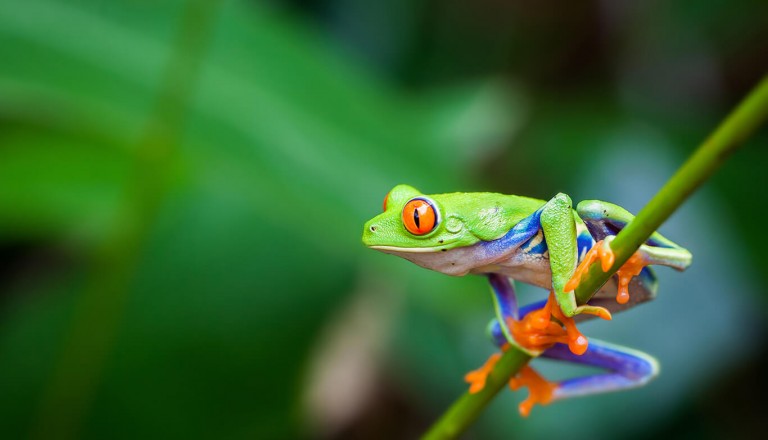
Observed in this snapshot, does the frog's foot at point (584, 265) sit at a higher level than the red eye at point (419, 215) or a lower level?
lower

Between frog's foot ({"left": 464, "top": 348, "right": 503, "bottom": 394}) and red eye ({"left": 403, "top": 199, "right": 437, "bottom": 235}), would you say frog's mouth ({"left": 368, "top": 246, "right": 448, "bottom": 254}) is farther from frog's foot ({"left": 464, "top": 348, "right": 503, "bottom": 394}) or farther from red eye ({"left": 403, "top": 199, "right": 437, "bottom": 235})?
frog's foot ({"left": 464, "top": 348, "right": 503, "bottom": 394})

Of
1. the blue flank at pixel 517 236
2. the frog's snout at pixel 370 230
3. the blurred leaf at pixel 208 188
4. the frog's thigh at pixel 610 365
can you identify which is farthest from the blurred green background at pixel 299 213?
the frog's thigh at pixel 610 365

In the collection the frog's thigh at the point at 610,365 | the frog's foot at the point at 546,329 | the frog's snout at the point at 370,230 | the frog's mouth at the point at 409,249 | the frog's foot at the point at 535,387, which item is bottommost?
the frog's foot at the point at 535,387

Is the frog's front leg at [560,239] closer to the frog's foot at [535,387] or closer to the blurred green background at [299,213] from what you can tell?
the frog's foot at [535,387]

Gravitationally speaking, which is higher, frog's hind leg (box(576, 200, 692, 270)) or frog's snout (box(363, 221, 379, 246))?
frog's hind leg (box(576, 200, 692, 270))

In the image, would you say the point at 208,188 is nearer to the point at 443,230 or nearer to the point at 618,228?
the point at 443,230

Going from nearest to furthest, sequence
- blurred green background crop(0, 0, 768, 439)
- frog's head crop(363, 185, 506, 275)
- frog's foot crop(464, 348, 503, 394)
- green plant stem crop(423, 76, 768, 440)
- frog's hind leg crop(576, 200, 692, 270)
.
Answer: green plant stem crop(423, 76, 768, 440) → frog's foot crop(464, 348, 503, 394) → frog's hind leg crop(576, 200, 692, 270) → frog's head crop(363, 185, 506, 275) → blurred green background crop(0, 0, 768, 439)

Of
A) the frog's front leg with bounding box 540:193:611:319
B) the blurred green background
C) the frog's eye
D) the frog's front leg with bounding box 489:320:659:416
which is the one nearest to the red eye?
the frog's eye
